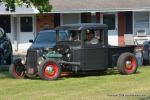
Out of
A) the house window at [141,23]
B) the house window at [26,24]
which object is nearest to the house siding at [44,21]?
the house window at [26,24]

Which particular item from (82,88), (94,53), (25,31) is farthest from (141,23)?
(82,88)

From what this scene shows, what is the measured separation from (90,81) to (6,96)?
3.90m

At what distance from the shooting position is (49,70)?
57.6 ft

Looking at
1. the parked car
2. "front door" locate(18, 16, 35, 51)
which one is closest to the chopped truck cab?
the parked car

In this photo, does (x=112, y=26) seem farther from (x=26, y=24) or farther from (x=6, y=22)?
(x=6, y=22)

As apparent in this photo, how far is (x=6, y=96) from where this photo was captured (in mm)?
13930

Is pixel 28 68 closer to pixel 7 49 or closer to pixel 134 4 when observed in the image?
pixel 7 49

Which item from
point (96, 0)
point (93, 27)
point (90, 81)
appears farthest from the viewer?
Answer: point (96, 0)

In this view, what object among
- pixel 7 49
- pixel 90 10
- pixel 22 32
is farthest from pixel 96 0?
pixel 7 49

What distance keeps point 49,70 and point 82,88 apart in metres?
2.49

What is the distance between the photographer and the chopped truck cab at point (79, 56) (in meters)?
17.8

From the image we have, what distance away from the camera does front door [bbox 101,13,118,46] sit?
123 ft

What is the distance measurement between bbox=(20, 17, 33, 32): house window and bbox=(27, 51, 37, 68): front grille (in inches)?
830

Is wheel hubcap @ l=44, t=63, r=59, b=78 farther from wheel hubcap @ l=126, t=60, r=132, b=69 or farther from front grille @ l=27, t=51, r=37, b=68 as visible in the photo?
wheel hubcap @ l=126, t=60, r=132, b=69
